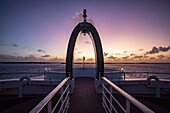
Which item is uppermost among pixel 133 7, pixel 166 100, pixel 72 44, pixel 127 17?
pixel 133 7

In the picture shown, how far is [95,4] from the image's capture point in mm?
7348

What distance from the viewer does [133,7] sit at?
7.83 m

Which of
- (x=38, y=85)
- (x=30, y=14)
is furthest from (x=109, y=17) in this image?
(x=38, y=85)

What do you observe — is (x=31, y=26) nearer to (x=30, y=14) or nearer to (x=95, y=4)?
(x=30, y=14)

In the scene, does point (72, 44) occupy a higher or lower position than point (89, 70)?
higher

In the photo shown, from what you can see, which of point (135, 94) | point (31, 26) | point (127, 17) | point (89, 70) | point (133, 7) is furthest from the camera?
point (31, 26)

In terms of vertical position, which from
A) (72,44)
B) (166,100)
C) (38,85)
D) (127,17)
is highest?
(127,17)

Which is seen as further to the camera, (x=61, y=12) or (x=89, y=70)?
(x=89, y=70)

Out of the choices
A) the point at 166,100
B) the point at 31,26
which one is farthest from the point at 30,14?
the point at 166,100

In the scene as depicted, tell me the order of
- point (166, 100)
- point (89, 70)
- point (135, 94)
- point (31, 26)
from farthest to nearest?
point (31, 26) → point (89, 70) → point (135, 94) → point (166, 100)

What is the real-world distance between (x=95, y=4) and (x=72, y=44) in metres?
3.94

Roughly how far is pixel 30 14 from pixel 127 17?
8.74 metres

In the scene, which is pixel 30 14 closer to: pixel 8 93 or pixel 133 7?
pixel 8 93

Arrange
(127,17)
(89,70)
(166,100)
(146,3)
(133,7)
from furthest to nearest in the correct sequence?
(89,70), (127,17), (133,7), (146,3), (166,100)
